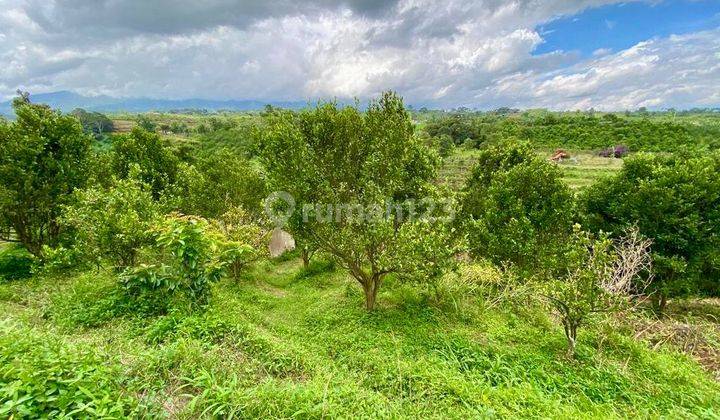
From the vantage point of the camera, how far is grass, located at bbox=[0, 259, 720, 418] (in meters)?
5.22

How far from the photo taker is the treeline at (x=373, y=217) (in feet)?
31.4

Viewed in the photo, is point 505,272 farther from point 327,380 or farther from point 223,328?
point 223,328

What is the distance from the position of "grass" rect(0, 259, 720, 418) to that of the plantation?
0.06m

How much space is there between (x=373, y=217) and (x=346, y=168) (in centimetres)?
205

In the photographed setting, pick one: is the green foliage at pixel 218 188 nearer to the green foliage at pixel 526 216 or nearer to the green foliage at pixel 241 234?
the green foliage at pixel 241 234

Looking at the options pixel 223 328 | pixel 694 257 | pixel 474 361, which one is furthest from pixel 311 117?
pixel 694 257

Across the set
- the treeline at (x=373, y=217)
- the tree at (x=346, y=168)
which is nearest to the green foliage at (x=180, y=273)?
the treeline at (x=373, y=217)

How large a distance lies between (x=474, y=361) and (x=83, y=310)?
10609 mm

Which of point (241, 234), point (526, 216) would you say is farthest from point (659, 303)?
point (241, 234)

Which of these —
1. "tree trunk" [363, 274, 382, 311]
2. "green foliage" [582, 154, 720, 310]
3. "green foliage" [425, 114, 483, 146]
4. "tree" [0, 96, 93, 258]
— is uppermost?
"green foliage" [425, 114, 483, 146]

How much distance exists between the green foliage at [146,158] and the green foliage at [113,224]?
9.73 metres

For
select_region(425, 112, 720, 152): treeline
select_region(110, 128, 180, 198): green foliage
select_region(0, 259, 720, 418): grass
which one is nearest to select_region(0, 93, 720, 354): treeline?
select_region(0, 259, 720, 418): grass

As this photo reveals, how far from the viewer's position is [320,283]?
1848 cm

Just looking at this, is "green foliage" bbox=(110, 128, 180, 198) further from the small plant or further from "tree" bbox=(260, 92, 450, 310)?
the small plant
